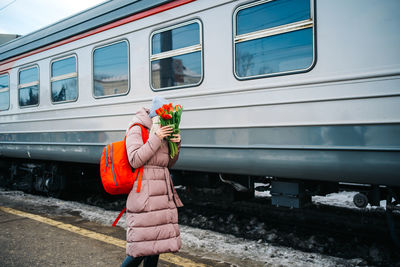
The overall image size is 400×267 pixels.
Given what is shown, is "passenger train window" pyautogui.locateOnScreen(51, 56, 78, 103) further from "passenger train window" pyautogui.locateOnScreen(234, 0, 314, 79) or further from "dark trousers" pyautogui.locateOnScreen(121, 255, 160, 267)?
"dark trousers" pyautogui.locateOnScreen(121, 255, 160, 267)

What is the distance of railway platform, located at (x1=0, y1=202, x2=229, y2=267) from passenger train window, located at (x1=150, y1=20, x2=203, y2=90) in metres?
1.87

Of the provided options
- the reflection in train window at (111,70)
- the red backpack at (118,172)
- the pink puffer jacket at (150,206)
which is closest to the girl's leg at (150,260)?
the pink puffer jacket at (150,206)

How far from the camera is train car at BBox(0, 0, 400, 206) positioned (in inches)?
115

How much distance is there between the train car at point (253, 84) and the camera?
2928 millimetres

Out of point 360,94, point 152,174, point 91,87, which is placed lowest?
point 152,174

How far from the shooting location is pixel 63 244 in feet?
12.4

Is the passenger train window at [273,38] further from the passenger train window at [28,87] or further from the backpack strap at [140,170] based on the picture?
the passenger train window at [28,87]

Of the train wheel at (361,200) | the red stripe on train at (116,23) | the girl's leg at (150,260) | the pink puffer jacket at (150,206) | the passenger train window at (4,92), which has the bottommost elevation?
the girl's leg at (150,260)

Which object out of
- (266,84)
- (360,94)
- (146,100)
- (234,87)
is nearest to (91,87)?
(146,100)

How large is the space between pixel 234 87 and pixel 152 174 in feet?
5.60

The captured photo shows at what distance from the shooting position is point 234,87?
375 centimetres

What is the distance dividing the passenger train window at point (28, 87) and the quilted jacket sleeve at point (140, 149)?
4861 mm

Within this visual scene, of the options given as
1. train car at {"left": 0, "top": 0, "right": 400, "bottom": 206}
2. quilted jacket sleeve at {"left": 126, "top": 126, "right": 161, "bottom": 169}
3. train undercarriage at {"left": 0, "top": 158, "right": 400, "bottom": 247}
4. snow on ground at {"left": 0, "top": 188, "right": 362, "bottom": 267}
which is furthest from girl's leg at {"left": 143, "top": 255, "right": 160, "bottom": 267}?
train undercarriage at {"left": 0, "top": 158, "right": 400, "bottom": 247}

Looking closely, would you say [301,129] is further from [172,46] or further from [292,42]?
[172,46]
